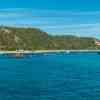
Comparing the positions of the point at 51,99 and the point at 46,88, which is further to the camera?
the point at 46,88

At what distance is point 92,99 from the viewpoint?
40.6 m

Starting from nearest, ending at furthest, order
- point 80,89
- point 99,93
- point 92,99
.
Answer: point 92,99
point 99,93
point 80,89

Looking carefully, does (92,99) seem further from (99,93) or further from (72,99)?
(99,93)

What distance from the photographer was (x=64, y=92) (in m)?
46.1

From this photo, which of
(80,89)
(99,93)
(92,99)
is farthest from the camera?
(80,89)

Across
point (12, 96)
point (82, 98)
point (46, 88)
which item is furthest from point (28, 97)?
point (46, 88)

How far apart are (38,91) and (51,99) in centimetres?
649

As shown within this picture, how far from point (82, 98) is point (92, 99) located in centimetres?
108

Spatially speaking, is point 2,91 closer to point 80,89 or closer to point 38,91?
point 38,91

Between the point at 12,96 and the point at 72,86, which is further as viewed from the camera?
the point at 72,86

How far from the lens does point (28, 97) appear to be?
42062 mm

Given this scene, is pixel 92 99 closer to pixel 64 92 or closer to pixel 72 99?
pixel 72 99

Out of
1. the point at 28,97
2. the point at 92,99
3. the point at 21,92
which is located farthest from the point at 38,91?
the point at 92,99

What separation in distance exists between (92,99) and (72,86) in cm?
1174
